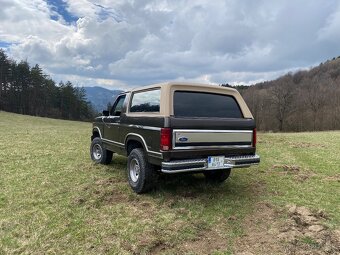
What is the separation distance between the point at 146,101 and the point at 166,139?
1.34 meters

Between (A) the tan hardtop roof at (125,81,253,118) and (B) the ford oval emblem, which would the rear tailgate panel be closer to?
(B) the ford oval emblem

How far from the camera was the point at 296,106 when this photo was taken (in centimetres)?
6116

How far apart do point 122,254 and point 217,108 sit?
10.9ft

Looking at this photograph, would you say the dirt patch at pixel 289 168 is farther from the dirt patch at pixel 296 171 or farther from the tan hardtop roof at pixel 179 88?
the tan hardtop roof at pixel 179 88

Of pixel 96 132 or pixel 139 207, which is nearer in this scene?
pixel 139 207

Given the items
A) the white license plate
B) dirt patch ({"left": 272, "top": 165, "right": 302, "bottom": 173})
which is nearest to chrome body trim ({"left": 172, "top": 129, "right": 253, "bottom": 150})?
the white license plate

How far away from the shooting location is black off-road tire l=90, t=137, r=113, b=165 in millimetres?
9117

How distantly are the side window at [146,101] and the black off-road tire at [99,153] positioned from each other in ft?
8.06

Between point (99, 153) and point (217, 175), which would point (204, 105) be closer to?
point (217, 175)

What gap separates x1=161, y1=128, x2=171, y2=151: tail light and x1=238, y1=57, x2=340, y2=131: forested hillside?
171 ft

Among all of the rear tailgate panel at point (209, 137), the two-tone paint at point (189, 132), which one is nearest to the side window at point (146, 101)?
the two-tone paint at point (189, 132)

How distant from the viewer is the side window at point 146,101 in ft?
20.0

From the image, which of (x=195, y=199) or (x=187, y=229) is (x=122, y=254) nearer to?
(x=187, y=229)

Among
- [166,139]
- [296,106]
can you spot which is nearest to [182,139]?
[166,139]
